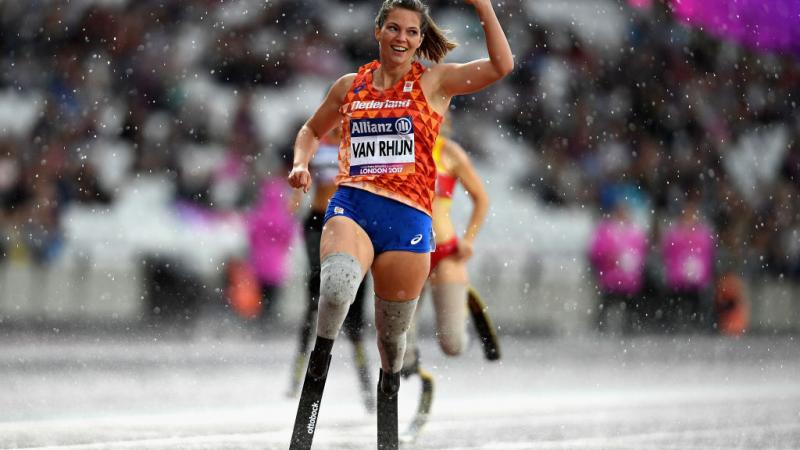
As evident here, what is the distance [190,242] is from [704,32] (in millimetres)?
8887

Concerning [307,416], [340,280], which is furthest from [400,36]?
[307,416]

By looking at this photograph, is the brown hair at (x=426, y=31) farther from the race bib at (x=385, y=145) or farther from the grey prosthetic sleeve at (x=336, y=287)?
the grey prosthetic sleeve at (x=336, y=287)

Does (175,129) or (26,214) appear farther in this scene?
(175,129)

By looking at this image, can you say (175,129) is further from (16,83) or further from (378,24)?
(378,24)

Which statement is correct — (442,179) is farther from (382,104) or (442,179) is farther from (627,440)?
(382,104)

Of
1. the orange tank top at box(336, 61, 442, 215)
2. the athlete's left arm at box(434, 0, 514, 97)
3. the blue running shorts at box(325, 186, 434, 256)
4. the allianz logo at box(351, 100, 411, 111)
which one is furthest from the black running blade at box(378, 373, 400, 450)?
the athlete's left arm at box(434, 0, 514, 97)

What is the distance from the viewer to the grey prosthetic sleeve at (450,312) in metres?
7.52

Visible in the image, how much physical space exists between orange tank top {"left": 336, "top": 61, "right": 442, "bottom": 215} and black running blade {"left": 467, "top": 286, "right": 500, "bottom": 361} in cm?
328

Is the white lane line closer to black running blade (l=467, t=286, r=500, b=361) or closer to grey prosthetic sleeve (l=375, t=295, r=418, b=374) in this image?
grey prosthetic sleeve (l=375, t=295, r=418, b=374)

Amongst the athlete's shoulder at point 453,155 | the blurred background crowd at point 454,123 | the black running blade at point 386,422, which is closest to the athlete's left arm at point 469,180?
the athlete's shoulder at point 453,155

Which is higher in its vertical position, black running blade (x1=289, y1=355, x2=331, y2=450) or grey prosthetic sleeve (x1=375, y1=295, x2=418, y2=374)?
grey prosthetic sleeve (x1=375, y1=295, x2=418, y2=374)

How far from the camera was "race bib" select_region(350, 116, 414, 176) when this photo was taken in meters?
4.86

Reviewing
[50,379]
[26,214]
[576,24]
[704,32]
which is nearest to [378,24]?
[50,379]

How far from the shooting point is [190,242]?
13000 mm
